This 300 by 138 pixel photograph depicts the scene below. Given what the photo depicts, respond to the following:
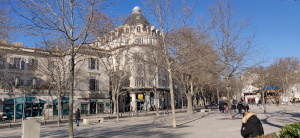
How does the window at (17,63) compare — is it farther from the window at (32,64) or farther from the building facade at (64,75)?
the window at (32,64)

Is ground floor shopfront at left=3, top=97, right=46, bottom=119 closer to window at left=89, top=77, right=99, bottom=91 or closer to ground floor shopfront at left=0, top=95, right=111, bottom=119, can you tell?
ground floor shopfront at left=0, top=95, right=111, bottom=119

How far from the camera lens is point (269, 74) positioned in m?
55.8

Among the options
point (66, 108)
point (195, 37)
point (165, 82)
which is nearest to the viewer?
point (195, 37)

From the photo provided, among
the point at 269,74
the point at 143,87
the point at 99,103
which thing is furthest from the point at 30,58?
the point at 269,74

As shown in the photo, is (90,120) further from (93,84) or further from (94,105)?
(94,105)

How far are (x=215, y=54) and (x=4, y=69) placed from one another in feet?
85.5

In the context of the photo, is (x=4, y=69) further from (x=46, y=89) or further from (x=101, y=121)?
(x=101, y=121)

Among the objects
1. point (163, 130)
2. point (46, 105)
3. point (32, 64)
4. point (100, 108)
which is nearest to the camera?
point (163, 130)

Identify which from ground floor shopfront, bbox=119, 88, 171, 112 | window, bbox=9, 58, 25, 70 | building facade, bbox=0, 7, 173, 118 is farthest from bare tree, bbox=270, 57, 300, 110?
window, bbox=9, 58, 25, 70

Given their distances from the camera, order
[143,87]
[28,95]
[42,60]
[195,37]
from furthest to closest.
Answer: [143,87], [28,95], [42,60], [195,37]

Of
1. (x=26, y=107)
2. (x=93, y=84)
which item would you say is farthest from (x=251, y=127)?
(x=93, y=84)

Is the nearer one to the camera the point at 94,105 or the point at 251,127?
the point at 251,127

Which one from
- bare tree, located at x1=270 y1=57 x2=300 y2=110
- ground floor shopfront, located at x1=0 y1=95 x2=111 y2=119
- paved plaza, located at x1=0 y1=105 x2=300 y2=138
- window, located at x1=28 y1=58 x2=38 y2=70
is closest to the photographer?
paved plaza, located at x1=0 y1=105 x2=300 y2=138

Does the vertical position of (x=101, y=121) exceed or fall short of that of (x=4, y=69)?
it falls short
